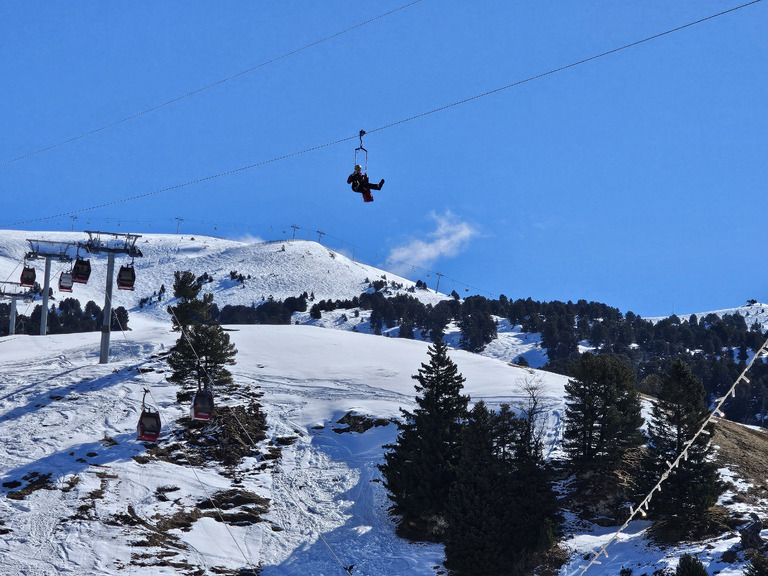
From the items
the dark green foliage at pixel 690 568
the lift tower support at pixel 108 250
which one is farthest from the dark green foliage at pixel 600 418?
the lift tower support at pixel 108 250

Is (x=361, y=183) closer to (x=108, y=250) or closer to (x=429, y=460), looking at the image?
(x=429, y=460)

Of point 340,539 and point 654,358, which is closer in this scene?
point 340,539

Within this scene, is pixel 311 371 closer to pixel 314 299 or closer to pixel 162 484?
pixel 162 484

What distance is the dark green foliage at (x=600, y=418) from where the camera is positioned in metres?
40.6

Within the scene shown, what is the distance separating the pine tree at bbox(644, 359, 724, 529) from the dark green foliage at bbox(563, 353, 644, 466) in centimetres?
395

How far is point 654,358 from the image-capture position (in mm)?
121062

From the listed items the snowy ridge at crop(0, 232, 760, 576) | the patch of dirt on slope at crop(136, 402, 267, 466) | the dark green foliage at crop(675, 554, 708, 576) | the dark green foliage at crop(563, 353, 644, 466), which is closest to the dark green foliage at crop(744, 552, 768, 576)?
the dark green foliage at crop(675, 554, 708, 576)

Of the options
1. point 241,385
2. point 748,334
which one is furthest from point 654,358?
point 241,385

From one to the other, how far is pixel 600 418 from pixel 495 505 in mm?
11916

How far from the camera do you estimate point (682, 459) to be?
3328 cm

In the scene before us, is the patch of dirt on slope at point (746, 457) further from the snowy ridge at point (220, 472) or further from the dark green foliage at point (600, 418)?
the snowy ridge at point (220, 472)

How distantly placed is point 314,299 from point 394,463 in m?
140

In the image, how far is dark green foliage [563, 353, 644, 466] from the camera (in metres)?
40.6

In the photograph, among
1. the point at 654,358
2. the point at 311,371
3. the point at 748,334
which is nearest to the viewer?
the point at 311,371
